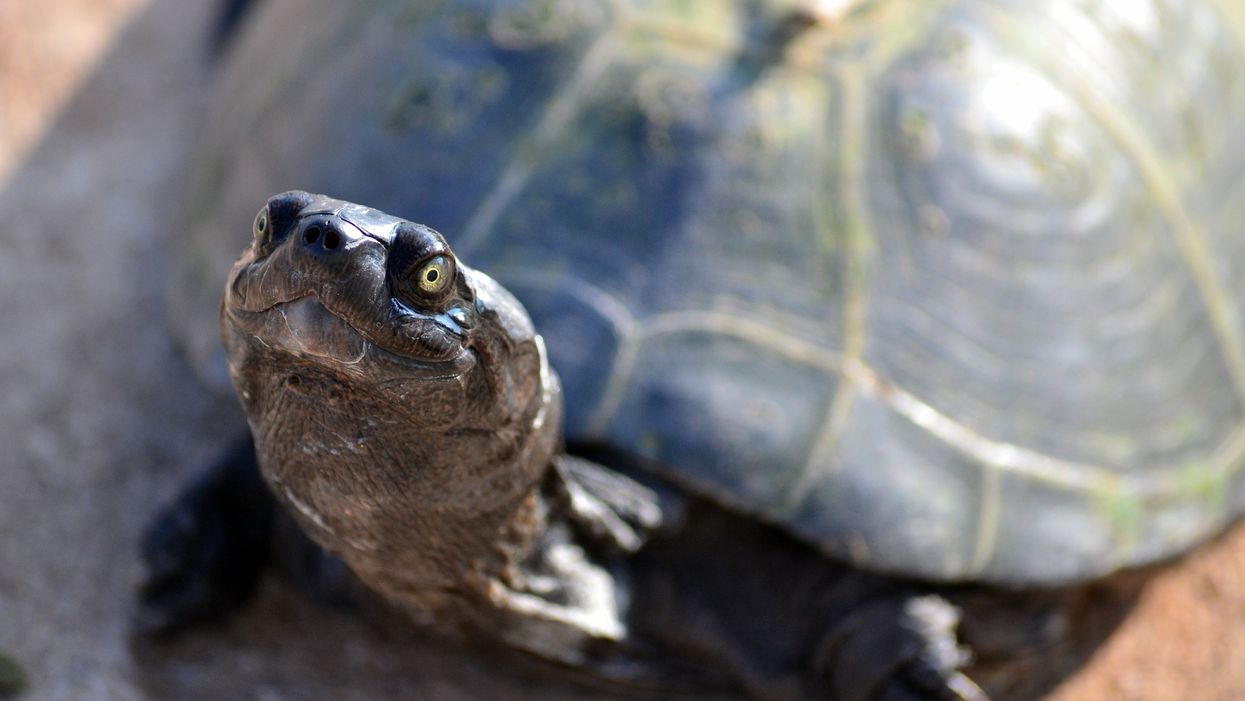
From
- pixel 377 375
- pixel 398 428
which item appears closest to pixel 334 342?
pixel 377 375

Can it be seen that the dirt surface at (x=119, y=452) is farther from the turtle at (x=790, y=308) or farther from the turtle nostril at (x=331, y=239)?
the turtle nostril at (x=331, y=239)

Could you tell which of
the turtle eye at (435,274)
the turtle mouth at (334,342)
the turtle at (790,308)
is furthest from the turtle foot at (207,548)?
the turtle eye at (435,274)

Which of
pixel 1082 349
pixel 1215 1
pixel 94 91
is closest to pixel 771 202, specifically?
pixel 1082 349

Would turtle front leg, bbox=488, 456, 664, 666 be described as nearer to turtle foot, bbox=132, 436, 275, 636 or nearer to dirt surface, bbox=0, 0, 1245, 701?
dirt surface, bbox=0, 0, 1245, 701

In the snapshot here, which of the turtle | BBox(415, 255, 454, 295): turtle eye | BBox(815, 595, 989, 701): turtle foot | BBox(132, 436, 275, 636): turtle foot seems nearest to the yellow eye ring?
BBox(415, 255, 454, 295): turtle eye

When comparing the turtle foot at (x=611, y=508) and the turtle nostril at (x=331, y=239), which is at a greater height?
the turtle nostril at (x=331, y=239)
